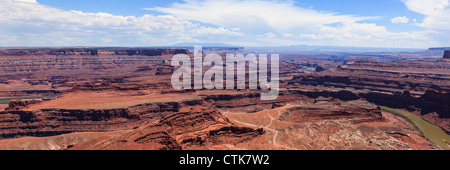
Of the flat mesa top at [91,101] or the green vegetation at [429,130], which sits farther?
the flat mesa top at [91,101]

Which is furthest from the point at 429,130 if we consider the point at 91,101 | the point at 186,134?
the point at 91,101

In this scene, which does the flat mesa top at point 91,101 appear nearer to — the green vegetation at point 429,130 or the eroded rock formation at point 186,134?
the eroded rock formation at point 186,134

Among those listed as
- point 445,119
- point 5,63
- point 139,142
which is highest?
point 5,63

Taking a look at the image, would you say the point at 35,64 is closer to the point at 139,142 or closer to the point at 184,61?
the point at 184,61

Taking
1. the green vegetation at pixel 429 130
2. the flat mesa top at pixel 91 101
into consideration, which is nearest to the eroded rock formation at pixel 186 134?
the flat mesa top at pixel 91 101

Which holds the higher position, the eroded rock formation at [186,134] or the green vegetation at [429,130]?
the eroded rock formation at [186,134]

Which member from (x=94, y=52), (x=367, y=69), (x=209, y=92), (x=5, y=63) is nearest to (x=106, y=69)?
(x=94, y=52)

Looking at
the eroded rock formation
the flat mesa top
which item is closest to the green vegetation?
the eroded rock formation

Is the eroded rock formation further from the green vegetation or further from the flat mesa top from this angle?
the green vegetation

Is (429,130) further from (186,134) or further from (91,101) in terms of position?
(91,101)
